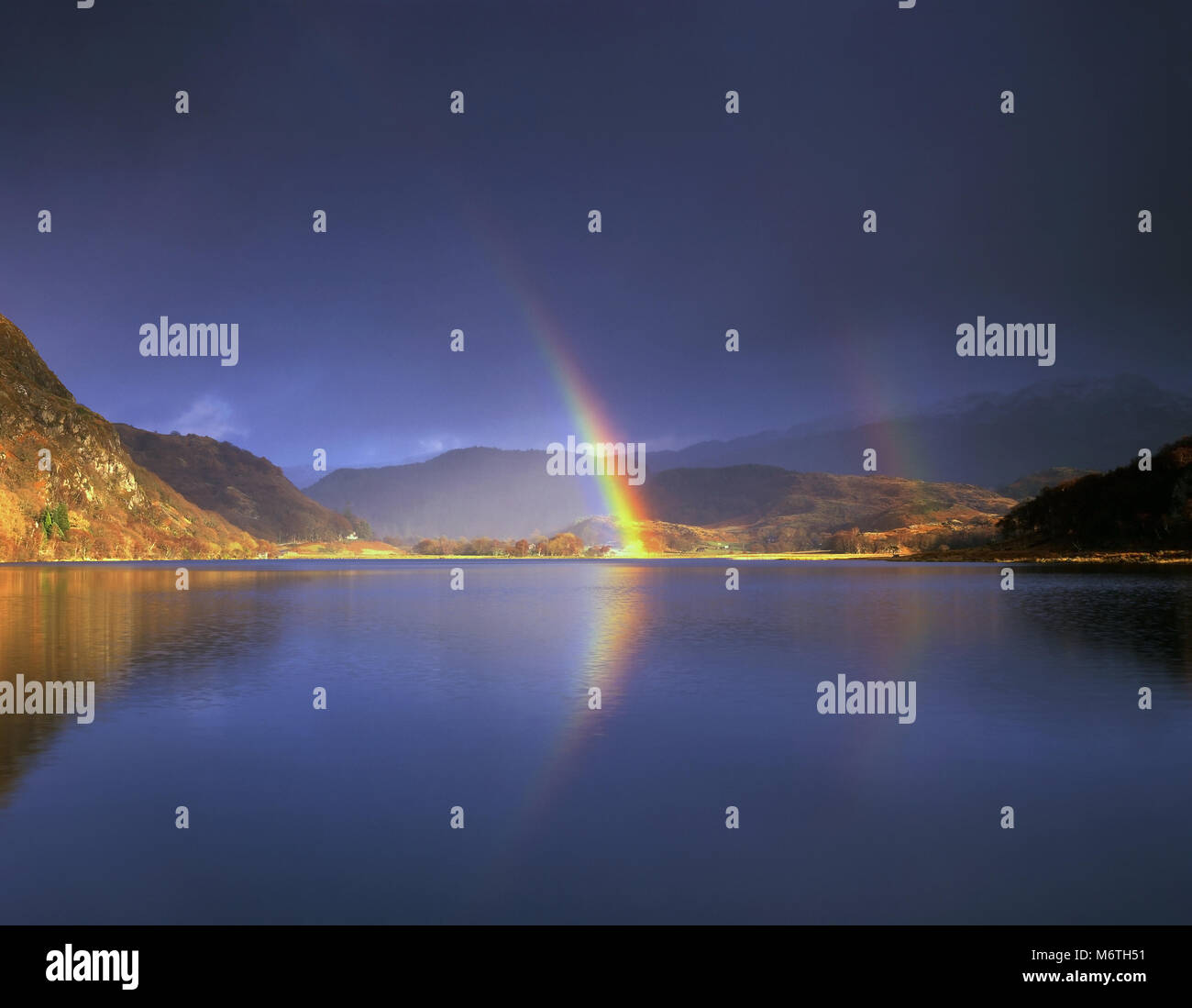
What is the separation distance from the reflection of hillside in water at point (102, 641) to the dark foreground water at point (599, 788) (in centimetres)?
32

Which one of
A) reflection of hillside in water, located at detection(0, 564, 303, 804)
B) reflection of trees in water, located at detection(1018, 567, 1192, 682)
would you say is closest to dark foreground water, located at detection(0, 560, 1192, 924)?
reflection of hillside in water, located at detection(0, 564, 303, 804)

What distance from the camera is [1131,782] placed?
17.9 metres

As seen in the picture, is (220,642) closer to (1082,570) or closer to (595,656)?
(595,656)

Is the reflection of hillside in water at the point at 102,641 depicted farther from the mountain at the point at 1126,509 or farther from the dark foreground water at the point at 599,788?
the mountain at the point at 1126,509

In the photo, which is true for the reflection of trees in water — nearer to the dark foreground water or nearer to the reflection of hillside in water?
the dark foreground water

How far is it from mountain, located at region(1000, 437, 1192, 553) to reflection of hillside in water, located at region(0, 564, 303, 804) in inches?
6206

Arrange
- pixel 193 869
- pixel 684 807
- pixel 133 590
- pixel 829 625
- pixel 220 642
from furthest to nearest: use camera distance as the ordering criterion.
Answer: pixel 133 590
pixel 829 625
pixel 220 642
pixel 684 807
pixel 193 869

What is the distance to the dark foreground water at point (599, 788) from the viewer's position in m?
12.6

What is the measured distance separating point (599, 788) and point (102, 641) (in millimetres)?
35244

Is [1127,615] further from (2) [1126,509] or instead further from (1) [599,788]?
(2) [1126,509]

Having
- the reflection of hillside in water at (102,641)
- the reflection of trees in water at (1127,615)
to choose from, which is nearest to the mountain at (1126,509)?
the reflection of trees in water at (1127,615)

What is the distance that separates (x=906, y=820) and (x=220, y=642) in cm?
3758

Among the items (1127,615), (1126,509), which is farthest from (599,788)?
(1126,509)
